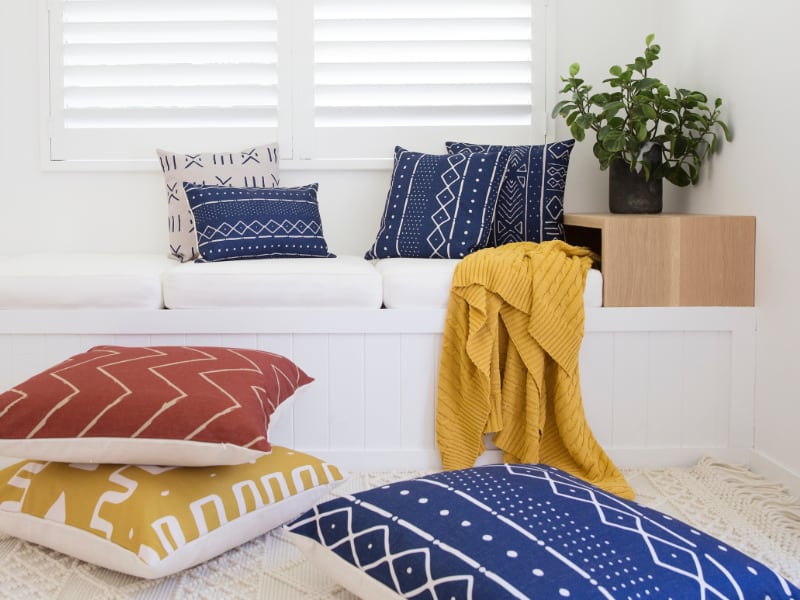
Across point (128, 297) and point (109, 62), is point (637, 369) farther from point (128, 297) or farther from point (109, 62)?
point (109, 62)

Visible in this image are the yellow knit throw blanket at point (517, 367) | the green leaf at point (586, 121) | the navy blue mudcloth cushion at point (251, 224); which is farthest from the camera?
the green leaf at point (586, 121)

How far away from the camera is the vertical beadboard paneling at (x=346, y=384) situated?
7.54 feet

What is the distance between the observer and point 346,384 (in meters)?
2.30

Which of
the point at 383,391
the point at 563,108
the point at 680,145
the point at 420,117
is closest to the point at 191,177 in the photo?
the point at 420,117

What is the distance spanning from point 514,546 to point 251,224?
62.2 inches

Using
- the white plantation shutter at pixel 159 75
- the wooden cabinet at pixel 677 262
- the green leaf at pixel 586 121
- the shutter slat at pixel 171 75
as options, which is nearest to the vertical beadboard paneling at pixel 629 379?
the wooden cabinet at pixel 677 262

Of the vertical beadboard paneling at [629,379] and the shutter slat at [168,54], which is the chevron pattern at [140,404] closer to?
the vertical beadboard paneling at [629,379]

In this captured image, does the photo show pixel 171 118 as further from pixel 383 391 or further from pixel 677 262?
pixel 677 262

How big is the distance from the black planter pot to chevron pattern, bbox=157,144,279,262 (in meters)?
1.19

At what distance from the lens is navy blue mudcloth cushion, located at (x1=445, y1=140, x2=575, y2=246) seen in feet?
8.93

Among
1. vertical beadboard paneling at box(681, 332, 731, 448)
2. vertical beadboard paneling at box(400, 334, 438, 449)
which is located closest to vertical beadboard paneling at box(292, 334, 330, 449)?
vertical beadboard paneling at box(400, 334, 438, 449)

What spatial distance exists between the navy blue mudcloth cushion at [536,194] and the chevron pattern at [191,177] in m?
0.84

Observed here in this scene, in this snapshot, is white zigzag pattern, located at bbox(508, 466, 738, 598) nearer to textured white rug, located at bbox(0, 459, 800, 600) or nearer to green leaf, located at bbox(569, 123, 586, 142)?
textured white rug, located at bbox(0, 459, 800, 600)

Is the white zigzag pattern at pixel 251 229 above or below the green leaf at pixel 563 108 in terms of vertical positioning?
below
